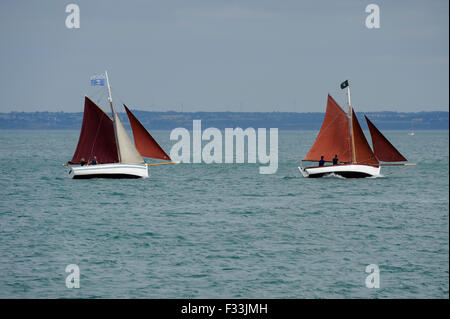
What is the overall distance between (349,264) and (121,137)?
103 feet

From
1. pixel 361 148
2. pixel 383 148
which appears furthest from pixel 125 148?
pixel 383 148

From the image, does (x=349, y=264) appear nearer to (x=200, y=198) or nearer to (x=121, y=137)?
(x=200, y=198)

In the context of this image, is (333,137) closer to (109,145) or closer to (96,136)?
(109,145)

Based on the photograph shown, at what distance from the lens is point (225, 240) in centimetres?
3322

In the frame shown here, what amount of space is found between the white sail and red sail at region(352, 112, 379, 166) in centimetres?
1851

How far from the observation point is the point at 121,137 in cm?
5538

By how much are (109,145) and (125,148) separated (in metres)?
1.37

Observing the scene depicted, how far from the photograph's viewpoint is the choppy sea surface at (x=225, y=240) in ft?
81.4

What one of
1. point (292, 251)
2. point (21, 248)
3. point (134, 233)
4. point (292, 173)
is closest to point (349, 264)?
point (292, 251)

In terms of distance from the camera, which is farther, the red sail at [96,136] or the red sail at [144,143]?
the red sail at [144,143]

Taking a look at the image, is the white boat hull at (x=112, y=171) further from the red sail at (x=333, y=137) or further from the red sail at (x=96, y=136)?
the red sail at (x=333, y=137)

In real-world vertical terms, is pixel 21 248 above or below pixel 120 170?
below

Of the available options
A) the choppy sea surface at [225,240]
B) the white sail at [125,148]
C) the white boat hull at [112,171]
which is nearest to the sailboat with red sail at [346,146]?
the choppy sea surface at [225,240]

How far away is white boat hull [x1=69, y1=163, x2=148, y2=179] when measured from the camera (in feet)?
187
